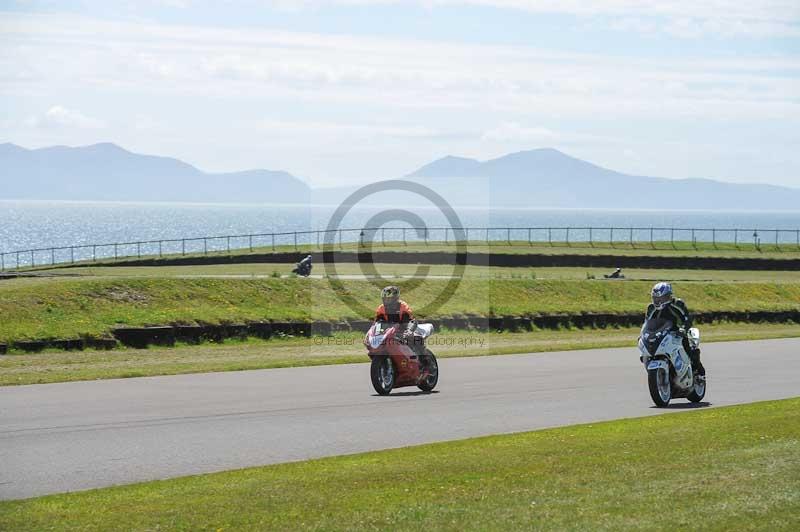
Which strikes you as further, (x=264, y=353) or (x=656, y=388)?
(x=264, y=353)

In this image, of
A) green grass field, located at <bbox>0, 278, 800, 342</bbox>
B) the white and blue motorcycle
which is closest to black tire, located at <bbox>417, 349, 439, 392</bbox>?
the white and blue motorcycle

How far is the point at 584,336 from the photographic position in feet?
122

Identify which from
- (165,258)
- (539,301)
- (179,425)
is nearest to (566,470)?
(179,425)

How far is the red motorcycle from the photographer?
65.3ft

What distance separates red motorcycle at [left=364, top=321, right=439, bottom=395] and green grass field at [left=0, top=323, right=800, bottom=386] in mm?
5307

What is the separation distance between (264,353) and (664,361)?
1258cm

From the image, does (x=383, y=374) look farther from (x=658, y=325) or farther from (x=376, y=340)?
(x=658, y=325)

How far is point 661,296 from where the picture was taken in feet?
61.3

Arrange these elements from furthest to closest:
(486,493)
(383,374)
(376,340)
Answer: (383,374) < (376,340) < (486,493)

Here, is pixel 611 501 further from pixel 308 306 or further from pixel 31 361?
pixel 308 306

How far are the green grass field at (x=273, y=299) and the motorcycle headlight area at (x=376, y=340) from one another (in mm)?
10956

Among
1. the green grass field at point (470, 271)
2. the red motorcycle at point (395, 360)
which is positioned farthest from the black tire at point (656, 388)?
the green grass field at point (470, 271)

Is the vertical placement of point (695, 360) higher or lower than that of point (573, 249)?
higher

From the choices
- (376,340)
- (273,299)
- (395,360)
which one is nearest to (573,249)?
(273,299)
